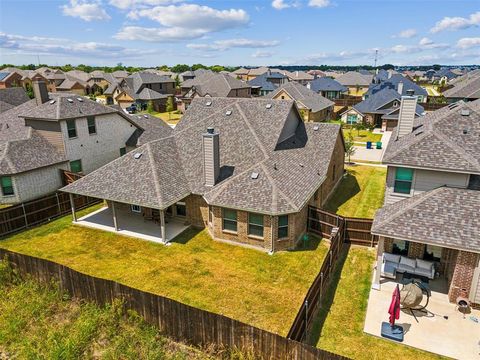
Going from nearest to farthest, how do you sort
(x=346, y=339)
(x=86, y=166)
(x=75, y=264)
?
1. (x=346, y=339)
2. (x=75, y=264)
3. (x=86, y=166)

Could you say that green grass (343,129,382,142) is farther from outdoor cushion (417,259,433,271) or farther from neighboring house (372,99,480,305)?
outdoor cushion (417,259,433,271)

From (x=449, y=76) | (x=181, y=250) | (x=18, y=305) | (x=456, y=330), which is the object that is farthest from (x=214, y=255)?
(x=449, y=76)

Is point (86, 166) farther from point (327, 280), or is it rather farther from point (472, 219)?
point (472, 219)

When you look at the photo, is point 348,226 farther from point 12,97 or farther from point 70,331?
point 12,97

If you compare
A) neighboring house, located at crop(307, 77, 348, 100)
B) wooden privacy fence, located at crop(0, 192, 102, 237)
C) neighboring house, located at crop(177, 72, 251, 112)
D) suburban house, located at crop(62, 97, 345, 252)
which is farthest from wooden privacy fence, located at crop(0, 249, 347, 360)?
neighboring house, located at crop(307, 77, 348, 100)

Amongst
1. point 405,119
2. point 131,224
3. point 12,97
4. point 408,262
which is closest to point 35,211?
point 131,224

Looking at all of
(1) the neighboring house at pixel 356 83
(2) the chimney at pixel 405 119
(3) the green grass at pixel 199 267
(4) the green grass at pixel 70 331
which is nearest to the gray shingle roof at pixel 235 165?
(3) the green grass at pixel 199 267

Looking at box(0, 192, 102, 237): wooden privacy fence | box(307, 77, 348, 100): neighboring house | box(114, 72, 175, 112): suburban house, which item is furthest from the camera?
box(307, 77, 348, 100): neighboring house
